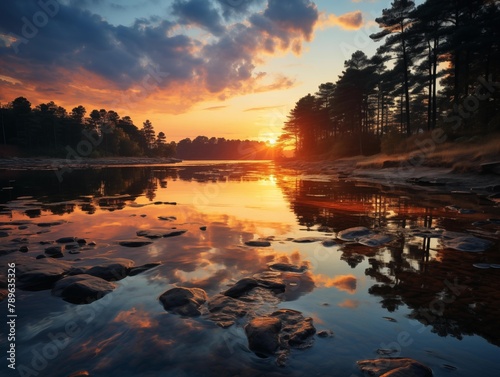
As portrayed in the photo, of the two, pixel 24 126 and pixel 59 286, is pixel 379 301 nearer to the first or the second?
pixel 59 286

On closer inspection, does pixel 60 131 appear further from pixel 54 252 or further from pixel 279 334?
pixel 279 334

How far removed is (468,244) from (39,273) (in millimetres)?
9173

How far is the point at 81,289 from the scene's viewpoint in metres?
4.74

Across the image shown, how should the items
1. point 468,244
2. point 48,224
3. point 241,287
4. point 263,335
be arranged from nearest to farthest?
1. point 263,335
2. point 241,287
3. point 468,244
4. point 48,224

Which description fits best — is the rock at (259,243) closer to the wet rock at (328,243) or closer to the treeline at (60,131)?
the wet rock at (328,243)

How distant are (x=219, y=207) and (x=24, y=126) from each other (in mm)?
100739

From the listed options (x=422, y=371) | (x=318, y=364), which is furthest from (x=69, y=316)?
(x=422, y=371)

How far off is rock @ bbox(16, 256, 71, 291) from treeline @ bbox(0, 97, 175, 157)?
88.1 metres

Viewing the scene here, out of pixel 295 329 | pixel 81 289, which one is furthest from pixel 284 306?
pixel 81 289

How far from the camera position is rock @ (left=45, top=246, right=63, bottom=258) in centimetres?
669

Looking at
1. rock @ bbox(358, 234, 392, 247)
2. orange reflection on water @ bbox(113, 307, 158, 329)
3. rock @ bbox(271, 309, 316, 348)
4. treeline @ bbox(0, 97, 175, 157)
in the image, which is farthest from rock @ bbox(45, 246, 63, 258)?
treeline @ bbox(0, 97, 175, 157)

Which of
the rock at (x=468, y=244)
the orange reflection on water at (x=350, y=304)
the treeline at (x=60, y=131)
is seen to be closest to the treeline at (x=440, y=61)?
the rock at (x=468, y=244)

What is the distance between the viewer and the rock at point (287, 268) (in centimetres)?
588

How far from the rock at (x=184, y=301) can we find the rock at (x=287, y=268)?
1733 mm
